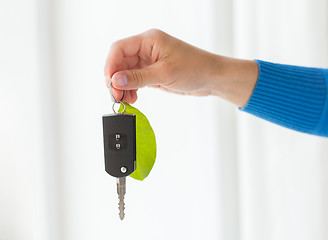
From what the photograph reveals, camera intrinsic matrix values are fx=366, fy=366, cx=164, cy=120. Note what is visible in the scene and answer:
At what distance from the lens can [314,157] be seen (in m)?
1.06

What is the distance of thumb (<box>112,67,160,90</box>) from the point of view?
29.1 inches

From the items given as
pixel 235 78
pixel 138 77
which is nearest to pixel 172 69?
pixel 138 77

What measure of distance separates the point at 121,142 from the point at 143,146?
2.1 inches

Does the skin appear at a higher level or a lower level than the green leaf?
higher

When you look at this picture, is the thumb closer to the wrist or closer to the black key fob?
the black key fob

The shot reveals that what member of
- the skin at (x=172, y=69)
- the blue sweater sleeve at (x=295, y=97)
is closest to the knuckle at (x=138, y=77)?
the skin at (x=172, y=69)

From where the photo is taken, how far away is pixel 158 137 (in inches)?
44.9

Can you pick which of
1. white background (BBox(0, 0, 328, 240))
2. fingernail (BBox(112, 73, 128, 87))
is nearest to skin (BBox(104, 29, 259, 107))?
fingernail (BBox(112, 73, 128, 87))

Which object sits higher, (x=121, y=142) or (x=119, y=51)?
(x=119, y=51)

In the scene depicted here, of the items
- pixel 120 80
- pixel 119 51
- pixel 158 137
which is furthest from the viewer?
pixel 158 137

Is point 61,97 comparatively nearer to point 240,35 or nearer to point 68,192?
point 68,192

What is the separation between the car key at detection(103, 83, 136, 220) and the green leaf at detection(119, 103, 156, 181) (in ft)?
Result: 0.09

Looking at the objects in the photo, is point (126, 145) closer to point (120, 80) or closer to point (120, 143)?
point (120, 143)

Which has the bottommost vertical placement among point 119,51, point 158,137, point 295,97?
point 158,137
